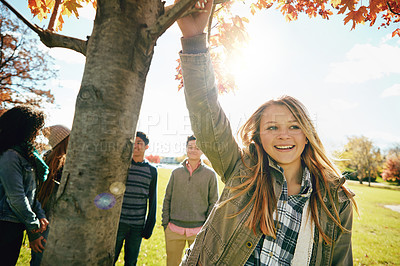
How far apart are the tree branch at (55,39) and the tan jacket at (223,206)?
623 mm

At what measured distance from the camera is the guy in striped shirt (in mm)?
3553

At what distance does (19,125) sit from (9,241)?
1.30 meters

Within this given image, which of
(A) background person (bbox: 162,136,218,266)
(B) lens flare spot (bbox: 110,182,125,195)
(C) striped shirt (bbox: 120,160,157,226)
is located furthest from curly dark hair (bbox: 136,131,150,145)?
(B) lens flare spot (bbox: 110,182,125,195)

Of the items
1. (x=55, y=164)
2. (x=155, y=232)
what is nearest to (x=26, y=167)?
(x=55, y=164)

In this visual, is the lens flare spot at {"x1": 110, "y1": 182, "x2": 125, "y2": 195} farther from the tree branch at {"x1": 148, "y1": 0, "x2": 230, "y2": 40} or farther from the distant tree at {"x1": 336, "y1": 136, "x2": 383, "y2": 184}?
the distant tree at {"x1": 336, "y1": 136, "x2": 383, "y2": 184}

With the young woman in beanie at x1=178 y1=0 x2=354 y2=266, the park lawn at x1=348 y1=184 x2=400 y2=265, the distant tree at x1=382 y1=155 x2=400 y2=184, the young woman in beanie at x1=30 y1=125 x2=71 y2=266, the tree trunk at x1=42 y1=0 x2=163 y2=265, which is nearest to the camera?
the tree trunk at x1=42 y1=0 x2=163 y2=265

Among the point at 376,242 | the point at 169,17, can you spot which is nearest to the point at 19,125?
the point at 169,17

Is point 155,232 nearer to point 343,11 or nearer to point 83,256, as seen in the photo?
point 83,256

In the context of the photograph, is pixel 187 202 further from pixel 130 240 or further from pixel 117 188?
pixel 117 188

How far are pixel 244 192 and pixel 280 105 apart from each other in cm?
87

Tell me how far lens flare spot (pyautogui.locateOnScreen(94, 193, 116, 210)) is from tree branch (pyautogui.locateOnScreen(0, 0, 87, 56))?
0.86m

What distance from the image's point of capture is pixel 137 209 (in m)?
3.67

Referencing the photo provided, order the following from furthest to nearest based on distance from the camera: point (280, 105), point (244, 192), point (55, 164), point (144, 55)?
point (55, 164), point (280, 105), point (244, 192), point (144, 55)

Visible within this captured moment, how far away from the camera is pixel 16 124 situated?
7.68ft
